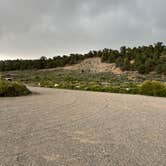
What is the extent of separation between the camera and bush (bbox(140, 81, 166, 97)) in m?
33.5

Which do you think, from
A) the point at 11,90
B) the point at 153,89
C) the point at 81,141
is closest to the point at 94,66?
the point at 153,89

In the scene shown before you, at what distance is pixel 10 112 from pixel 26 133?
228 inches

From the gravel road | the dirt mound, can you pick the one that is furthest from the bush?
the dirt mound

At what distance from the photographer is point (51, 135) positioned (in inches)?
391

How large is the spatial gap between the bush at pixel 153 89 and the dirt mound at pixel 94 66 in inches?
2362

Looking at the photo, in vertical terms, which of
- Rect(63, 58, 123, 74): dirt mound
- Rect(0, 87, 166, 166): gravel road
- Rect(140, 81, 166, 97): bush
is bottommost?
Rect(0, 87, 166, 166): gravel road

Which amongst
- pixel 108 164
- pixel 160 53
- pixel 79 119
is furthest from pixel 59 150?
pixel 160 53

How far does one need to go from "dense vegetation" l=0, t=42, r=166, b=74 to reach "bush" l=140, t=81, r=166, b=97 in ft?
135

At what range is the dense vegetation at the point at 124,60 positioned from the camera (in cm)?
8231

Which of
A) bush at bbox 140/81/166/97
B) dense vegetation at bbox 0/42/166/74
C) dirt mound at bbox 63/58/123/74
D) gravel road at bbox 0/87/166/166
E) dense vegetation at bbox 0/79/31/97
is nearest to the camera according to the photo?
gravel road at bbox 0/87/166/166

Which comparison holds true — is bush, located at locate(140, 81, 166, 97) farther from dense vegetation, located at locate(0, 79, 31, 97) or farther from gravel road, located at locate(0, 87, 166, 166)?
gravel road, located at locate(0, 87, 166, 166)

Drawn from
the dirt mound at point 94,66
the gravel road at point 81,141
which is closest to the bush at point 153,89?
the gravel road at point 81,141

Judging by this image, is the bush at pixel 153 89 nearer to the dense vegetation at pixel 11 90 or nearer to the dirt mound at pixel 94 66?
the dense vegetation at pixel 11 90

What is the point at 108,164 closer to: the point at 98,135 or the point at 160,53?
the point at 98,135
